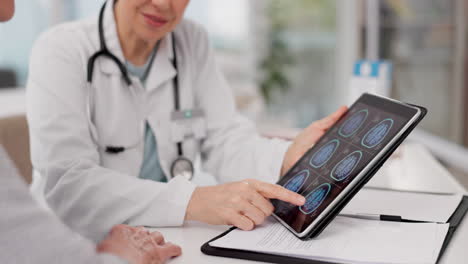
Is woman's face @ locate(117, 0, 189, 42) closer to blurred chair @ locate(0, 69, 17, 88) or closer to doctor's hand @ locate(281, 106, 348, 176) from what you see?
doctor's hand @ locate(281, 106, 348, 176)

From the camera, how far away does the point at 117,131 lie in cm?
120

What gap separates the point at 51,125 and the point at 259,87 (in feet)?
11.7

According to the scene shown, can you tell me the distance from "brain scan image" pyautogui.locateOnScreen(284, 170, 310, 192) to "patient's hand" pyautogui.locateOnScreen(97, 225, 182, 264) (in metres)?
0.25

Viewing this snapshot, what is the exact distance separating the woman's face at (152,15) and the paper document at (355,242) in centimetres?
58

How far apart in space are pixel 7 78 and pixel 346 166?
381 centimetres

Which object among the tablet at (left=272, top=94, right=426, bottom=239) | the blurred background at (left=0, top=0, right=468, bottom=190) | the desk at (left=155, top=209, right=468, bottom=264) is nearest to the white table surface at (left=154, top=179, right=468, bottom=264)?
the desk at (left=155, top=209, right=468, bottom=264)

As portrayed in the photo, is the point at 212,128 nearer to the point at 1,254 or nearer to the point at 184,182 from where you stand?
the point at 184,182

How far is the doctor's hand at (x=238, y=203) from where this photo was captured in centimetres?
79

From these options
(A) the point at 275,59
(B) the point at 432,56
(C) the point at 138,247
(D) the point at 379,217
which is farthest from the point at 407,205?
(A) the point at 275,59

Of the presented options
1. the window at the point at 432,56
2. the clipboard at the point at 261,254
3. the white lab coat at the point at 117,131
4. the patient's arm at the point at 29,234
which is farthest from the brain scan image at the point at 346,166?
the window at the point at 432,56

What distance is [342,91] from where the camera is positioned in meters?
4.40

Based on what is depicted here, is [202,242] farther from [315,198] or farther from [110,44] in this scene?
[110,44]

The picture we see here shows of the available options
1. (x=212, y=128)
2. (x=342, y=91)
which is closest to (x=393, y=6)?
(x=342, y=91)

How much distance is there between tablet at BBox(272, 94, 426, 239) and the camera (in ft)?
2.40
